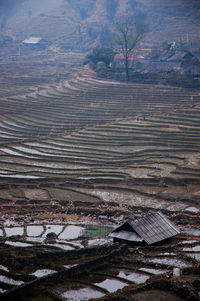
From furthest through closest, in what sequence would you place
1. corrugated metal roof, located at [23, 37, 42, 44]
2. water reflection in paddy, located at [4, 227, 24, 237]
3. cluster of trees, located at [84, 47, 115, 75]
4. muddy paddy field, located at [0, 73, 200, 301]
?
corrugated metal roof, located at [23, 37, 42, 44] → cluster of trees, located at [84, 47, 115, 75] → water reflection in paddy, located at [4, 227, 24, 237] → muddy paddy field, located at [0, 73, 200, 301]

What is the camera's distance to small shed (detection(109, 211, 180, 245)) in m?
17.0

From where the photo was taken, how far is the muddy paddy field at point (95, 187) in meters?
13.4

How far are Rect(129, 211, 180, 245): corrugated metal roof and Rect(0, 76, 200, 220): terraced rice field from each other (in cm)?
295

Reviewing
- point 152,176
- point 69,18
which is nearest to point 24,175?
point 152,176

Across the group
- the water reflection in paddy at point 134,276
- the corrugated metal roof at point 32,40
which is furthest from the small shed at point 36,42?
the water reflection in paddy at point 134,276

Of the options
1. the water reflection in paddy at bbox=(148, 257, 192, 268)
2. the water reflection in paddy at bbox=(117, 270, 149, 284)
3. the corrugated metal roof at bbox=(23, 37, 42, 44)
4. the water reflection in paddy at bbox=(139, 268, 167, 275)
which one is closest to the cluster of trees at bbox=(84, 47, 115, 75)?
the corrugated metal roof at bbox=(23, 37, 42, 44)

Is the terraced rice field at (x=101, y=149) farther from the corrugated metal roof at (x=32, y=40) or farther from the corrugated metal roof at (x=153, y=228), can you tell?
the corrugated metal roof at (x=32, y=40)

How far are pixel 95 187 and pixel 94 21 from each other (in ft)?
214

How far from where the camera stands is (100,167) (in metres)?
27.3

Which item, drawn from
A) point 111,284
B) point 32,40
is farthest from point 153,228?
point 32,40

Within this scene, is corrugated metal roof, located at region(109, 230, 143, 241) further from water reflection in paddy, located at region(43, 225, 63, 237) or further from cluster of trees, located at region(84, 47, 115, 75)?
cluster of trees, located at region(84, 47, 115, 75)

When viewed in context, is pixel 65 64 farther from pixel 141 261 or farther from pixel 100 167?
pixel 141 261

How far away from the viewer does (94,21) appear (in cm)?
8444

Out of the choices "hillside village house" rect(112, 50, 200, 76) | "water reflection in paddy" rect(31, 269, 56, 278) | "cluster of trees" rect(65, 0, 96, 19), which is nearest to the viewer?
"water reflection in paddy" rect(31, 269, 56, 278)
